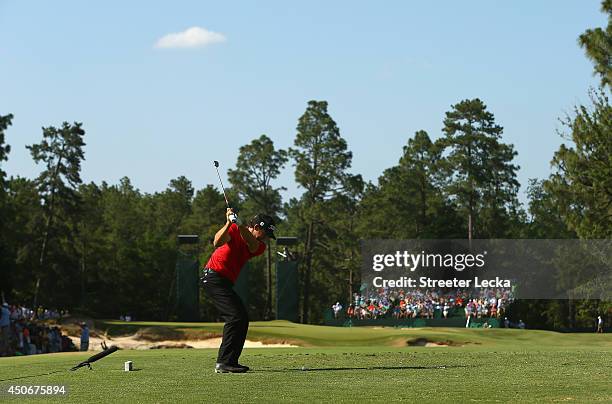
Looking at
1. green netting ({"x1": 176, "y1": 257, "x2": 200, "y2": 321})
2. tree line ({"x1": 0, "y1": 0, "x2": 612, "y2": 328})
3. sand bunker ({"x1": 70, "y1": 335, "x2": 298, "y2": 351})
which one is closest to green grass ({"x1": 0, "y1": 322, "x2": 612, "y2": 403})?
sand bunker ({"x1": 70, "y1": 335, "x2": 298, "y2": 351})

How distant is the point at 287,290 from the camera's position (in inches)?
2269

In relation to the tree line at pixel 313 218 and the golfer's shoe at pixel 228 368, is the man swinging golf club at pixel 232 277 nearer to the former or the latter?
the golfer's shoe at pixel 228 368

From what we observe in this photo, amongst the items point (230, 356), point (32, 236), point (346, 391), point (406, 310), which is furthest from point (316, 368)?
point (32, 236)

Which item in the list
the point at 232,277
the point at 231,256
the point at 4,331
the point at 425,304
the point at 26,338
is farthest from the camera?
the point at 425,304

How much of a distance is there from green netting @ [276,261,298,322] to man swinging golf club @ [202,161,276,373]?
4154 cm

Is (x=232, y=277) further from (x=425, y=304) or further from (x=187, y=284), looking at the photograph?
(x=425, y=304)

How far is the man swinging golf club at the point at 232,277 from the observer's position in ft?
45.9

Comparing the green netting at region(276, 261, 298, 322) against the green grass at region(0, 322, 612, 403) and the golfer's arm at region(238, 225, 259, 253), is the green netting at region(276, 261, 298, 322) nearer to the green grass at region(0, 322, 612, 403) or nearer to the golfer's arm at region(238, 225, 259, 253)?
the green grass at region(0, 322, 612, 403)

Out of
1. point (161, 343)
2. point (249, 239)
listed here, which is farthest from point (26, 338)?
point (249, 239)

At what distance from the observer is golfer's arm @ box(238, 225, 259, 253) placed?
44.8 ft

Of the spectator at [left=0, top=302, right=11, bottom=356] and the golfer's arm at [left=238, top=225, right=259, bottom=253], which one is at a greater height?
the golfer's arm at [left=238, top=225, right=259, bottom=253]

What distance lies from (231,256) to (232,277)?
338 mm

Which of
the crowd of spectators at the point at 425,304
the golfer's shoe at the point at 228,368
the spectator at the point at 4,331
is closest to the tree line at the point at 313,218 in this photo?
the crowd of spectators at the point at 425,304

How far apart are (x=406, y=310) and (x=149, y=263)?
51.6m
